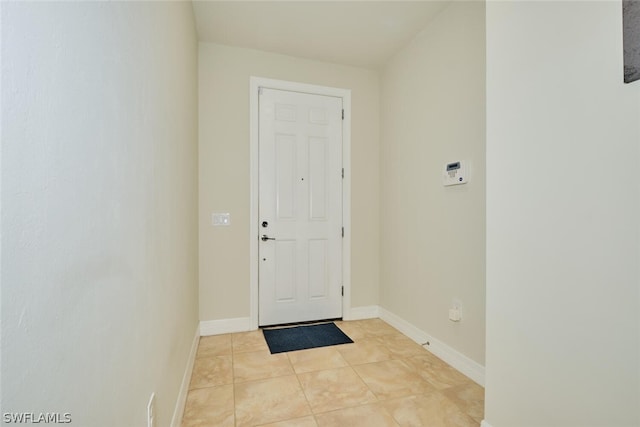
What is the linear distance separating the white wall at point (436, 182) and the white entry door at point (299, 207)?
565mm

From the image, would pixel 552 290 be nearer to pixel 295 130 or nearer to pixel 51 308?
pixel 51 308

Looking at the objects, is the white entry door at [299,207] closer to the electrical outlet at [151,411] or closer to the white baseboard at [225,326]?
the white baseboard at [225,326]

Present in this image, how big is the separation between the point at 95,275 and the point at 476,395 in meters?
2.20

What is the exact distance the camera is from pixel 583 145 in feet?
3.64

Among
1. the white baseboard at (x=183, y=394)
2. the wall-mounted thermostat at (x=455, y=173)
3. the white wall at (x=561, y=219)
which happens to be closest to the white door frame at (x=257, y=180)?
the white baseboard at (x=183, y=394)

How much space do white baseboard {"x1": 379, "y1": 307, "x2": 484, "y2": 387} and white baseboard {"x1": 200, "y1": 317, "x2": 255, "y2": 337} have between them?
1442 millimetres

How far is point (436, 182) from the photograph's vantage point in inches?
100

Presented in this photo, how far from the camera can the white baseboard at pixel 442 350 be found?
6.94ft

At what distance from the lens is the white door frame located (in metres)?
3.04

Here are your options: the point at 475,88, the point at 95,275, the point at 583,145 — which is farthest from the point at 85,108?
the point at 475,88

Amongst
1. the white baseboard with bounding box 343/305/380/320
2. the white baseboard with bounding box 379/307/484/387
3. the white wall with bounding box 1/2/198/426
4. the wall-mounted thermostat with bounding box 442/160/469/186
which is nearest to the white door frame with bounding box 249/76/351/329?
the white baseboard with bounding box 343/305/380/320

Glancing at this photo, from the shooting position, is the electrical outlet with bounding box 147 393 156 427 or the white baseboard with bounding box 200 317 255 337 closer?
the electrical outlet with bounding box 147 393 156 427

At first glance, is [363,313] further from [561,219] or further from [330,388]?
[561,219]

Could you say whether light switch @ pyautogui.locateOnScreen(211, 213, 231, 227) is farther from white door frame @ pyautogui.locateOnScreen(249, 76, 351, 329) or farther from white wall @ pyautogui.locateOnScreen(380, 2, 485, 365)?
white wall @ pyautogui.locateOnScreen(380, 2, 485, 365)
